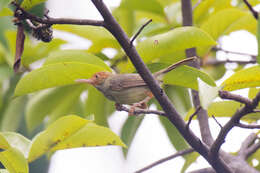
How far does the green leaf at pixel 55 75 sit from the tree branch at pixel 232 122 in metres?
0.48

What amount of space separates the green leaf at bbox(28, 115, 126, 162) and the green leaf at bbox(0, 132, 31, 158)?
0.09 meters

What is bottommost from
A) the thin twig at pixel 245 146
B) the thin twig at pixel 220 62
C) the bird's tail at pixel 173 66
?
the thin twig at pixel 220 62

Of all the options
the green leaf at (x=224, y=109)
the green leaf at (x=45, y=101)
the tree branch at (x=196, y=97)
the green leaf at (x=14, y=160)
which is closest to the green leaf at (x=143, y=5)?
the tree branch at (x=196, y=97)

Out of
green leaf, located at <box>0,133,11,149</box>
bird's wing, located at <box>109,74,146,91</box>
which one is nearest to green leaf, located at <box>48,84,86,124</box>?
bird's wing, located at <box>109,74,146,91</box>

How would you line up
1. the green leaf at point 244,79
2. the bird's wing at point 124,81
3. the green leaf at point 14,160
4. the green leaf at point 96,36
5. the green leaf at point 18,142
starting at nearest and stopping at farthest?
the green leaf at point 244,79
the green leaf at point 14,160
the green leaf at point 18,142
the bird's wing at point 124,81
the green leaf at point 96,36

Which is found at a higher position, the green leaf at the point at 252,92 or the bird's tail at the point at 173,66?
the bird's tail at the point at 173,66

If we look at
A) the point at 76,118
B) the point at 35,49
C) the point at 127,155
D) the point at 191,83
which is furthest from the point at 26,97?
the point at 191,83

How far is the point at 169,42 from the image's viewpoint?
1.46 m

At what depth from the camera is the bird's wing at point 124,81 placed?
160 cm

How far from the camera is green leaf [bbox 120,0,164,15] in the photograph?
191cm

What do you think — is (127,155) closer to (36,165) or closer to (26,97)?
(36,165)

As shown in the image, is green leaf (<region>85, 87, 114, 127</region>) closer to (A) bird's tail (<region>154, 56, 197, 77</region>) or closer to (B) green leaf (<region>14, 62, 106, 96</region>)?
(B) green leaf (<region>14, 62, 106, 96</region>)

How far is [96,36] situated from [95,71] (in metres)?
0.39

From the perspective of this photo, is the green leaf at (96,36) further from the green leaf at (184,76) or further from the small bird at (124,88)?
the green leaf at (184,76)
